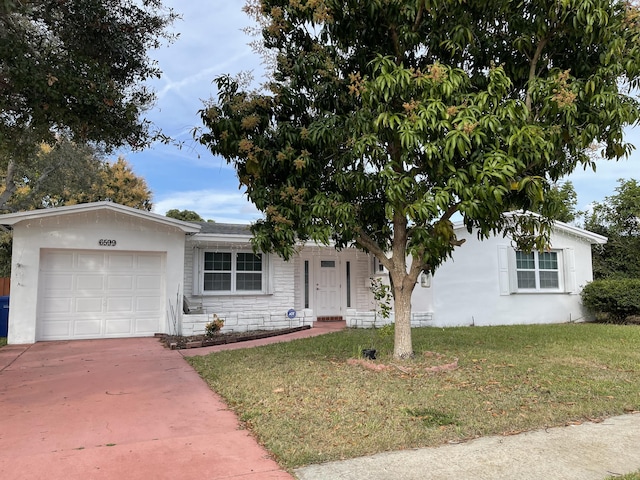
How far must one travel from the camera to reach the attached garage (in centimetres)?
1028

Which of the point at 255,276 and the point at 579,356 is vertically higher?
the point at 255,276

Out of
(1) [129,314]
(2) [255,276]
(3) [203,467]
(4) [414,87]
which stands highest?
(4) [414,87]

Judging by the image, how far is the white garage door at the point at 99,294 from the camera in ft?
35.0

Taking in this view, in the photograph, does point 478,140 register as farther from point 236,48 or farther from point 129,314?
point 129,314

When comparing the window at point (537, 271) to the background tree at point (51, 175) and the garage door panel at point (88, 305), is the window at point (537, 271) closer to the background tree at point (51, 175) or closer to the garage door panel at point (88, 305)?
the garage door panel at point (88, 305)

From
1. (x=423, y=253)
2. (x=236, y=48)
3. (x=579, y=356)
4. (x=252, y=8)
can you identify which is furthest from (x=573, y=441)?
(x=236, y=48)

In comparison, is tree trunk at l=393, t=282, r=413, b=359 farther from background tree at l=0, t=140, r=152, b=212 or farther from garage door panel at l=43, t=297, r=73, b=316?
background tree at l=0, t=140, r=152, b=212

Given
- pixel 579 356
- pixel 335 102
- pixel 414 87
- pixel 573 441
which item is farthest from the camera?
pixel 579 356

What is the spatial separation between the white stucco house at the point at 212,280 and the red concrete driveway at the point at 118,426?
9.73 feet

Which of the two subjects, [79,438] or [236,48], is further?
[236,48]

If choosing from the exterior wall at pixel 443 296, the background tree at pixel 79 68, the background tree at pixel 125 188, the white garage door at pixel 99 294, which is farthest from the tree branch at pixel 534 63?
the background tree at pixel 125 188

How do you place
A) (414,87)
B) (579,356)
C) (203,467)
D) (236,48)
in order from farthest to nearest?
(236,48), (579,356), (414,87), (203,467)

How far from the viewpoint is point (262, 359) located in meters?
8.05

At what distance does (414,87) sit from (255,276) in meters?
8.77
